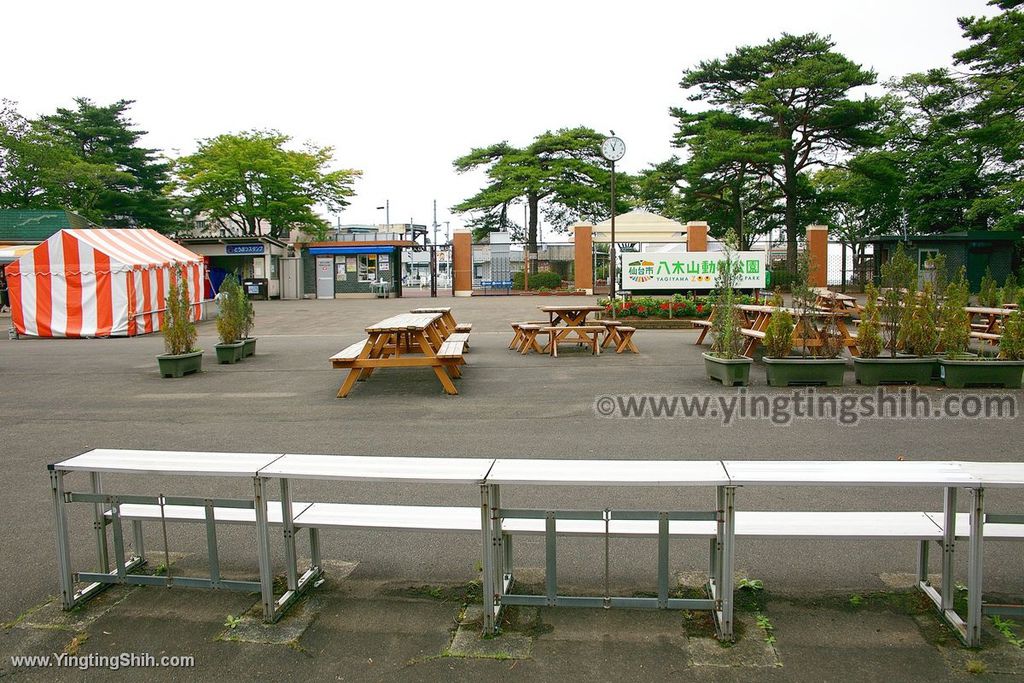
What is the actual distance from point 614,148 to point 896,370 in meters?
10.7

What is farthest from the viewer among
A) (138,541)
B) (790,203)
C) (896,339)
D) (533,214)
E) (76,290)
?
(533,214)

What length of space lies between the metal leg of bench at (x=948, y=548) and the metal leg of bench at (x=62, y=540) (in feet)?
13.9

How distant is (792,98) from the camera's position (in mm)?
35562

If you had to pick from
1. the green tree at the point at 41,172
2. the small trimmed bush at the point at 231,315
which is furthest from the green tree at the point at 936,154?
the green tree at the point at 41,172

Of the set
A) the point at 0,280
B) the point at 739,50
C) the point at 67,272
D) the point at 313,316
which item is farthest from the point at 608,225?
the point at 0,280

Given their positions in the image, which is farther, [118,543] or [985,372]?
[985,372]

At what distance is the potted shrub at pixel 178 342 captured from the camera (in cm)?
1232

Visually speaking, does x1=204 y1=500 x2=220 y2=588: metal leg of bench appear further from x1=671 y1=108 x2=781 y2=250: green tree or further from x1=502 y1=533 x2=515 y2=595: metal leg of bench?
x1=671 y1=108 x2=781 y2=250: green tree

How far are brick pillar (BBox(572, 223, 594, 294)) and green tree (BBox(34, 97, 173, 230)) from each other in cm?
2483

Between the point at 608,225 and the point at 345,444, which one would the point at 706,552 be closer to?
the point at 345,444

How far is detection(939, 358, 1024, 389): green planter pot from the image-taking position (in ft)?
32.5

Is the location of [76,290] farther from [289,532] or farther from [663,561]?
[663,561]

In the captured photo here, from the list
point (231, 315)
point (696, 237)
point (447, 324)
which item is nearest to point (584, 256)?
point (696, 237)

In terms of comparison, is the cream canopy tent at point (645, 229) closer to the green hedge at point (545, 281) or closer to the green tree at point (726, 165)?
the green tree at point (726, 165)
